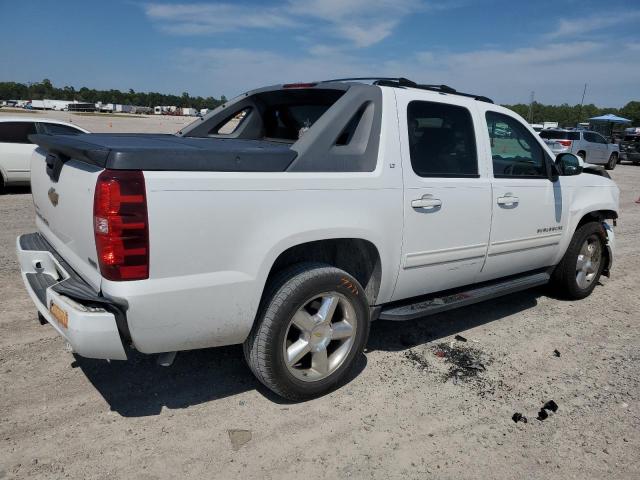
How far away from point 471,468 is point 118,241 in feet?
6.92

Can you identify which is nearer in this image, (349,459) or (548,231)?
(349,459)

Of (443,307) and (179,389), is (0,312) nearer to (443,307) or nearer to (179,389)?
(179,389)

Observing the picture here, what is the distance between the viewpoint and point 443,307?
3.87 metres

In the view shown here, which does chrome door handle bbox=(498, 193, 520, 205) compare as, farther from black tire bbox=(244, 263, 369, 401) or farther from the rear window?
the rear window

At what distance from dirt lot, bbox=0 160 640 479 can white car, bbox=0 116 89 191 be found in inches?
270

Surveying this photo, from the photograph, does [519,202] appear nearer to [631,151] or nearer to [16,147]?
[16,147]

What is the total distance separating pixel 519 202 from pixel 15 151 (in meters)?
9.62

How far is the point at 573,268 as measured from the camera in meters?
5.17

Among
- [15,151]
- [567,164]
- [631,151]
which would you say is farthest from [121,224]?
[631,151]

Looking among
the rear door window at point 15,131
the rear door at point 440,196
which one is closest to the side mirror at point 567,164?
the rear door at point 440,196

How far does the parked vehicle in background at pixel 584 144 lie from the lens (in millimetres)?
21688

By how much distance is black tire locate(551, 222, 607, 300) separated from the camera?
16.8 ft

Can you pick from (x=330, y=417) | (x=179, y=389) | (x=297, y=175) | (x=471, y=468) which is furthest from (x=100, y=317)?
(x=471, y=468)

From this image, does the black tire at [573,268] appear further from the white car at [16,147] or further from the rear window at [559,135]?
the rear window at [559,135]
